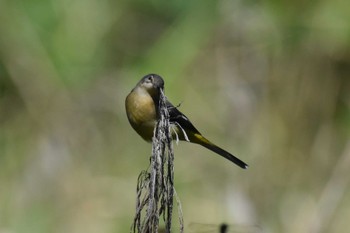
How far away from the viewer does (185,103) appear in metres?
4.12

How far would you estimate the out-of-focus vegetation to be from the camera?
4.17 metres

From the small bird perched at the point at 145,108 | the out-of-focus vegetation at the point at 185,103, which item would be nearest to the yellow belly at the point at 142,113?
the small bird perched at the point at 145,108

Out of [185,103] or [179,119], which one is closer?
[179,119]

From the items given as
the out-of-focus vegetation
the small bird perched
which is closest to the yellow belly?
the small bird perched

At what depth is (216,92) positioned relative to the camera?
4.24m

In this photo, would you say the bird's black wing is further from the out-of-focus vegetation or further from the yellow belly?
the out-of-focus vegetation

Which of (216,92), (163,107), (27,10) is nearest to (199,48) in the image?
(216,92)

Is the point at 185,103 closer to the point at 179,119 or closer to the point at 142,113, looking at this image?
the point at 142,113

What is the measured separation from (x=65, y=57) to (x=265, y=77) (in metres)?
0.83

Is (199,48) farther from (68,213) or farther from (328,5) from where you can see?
(68,213)

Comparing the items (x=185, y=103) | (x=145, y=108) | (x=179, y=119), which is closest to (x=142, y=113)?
(x=145, y=108)

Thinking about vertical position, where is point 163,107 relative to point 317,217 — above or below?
below

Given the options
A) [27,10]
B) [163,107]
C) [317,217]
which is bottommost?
[163,107]

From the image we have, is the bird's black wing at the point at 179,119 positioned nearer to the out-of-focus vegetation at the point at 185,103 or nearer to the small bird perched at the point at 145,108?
the small bird perched at the point at 145,108
